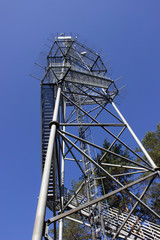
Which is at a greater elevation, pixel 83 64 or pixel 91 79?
pixel 83 64

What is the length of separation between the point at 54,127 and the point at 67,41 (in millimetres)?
8568

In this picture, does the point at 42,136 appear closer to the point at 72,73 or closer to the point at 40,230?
the point at 72,73

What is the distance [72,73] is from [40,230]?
271 inches

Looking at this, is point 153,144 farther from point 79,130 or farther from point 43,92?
point 43,92

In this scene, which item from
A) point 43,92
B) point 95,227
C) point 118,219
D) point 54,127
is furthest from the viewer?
point 43,92

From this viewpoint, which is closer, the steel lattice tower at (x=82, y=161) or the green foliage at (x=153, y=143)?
the steel lattice tower at (x=82, y=161)

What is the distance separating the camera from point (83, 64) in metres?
11.4

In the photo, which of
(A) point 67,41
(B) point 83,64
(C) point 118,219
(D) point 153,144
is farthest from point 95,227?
(D) point 153,144

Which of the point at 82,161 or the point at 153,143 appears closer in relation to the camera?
the point at 82,161

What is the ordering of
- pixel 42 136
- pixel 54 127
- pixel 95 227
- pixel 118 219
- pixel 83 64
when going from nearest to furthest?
pixel 54 127, pixel 95 227, pixel 118 219, pixel 42 136, pixel 83 64

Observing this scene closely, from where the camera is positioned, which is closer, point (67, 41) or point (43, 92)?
point (43, 92)

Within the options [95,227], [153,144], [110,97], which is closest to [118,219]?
[95,227]

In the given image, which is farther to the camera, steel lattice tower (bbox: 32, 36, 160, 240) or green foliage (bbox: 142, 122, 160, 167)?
green foliage (bbox: 142, 122, 160, 167)

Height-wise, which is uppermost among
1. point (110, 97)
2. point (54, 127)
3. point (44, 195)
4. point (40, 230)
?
point (110, 97)
